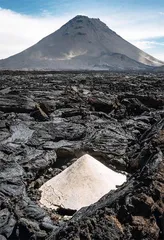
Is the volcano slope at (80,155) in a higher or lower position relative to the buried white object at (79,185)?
higher

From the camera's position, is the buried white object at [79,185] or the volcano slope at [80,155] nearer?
the volcano slope at [80,155]

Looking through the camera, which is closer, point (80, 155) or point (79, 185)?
point (79, 185)

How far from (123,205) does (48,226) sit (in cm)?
210

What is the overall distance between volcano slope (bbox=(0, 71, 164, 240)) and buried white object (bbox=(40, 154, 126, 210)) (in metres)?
0.48

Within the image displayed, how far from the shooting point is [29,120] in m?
19.9

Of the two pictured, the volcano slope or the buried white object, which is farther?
the buried white object

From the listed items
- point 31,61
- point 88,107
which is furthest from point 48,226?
point 31,61

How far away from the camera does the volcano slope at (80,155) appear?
7.89m

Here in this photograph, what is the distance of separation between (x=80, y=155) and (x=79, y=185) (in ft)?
11.6

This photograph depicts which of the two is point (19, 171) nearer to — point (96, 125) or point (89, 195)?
point (89, 195)

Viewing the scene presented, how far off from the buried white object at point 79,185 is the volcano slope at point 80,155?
48 centimetres

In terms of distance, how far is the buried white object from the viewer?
38.3 ft

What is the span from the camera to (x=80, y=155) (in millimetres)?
15844

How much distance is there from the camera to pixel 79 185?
40.6ft
